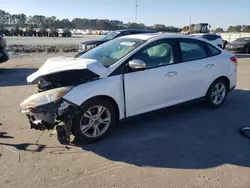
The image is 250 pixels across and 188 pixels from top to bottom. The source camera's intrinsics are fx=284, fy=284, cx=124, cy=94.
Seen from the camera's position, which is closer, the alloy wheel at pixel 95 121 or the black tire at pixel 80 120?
the black tire at pixel 80 120

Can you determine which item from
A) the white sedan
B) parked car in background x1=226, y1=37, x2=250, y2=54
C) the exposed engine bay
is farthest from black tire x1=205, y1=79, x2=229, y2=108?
parked car in background x1=226, y1=37, x2=250, y2=54

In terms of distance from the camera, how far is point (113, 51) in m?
5.14

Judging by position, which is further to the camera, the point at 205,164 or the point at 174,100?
the point at 174,100

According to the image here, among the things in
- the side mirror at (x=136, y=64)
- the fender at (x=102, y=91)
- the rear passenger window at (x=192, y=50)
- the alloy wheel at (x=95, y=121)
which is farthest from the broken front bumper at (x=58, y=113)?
the rear passenger window at (x=192, y=50)

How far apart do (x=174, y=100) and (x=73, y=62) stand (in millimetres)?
2007

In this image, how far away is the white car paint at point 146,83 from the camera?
4.29 meters

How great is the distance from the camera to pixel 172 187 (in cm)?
321

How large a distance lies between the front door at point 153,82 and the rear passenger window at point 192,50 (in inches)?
13.2

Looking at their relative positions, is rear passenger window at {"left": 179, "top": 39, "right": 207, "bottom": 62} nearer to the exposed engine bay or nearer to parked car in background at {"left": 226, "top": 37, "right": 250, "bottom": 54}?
the exposed engine bay

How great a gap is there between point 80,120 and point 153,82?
1453 mm

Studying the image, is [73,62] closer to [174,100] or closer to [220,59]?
[174,100]

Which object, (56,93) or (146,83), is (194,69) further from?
(56,93)

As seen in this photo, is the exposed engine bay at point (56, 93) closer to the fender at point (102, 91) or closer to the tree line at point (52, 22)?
the fender at point (102, 91)

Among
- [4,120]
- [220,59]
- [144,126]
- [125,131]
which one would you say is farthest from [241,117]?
[4,120]
